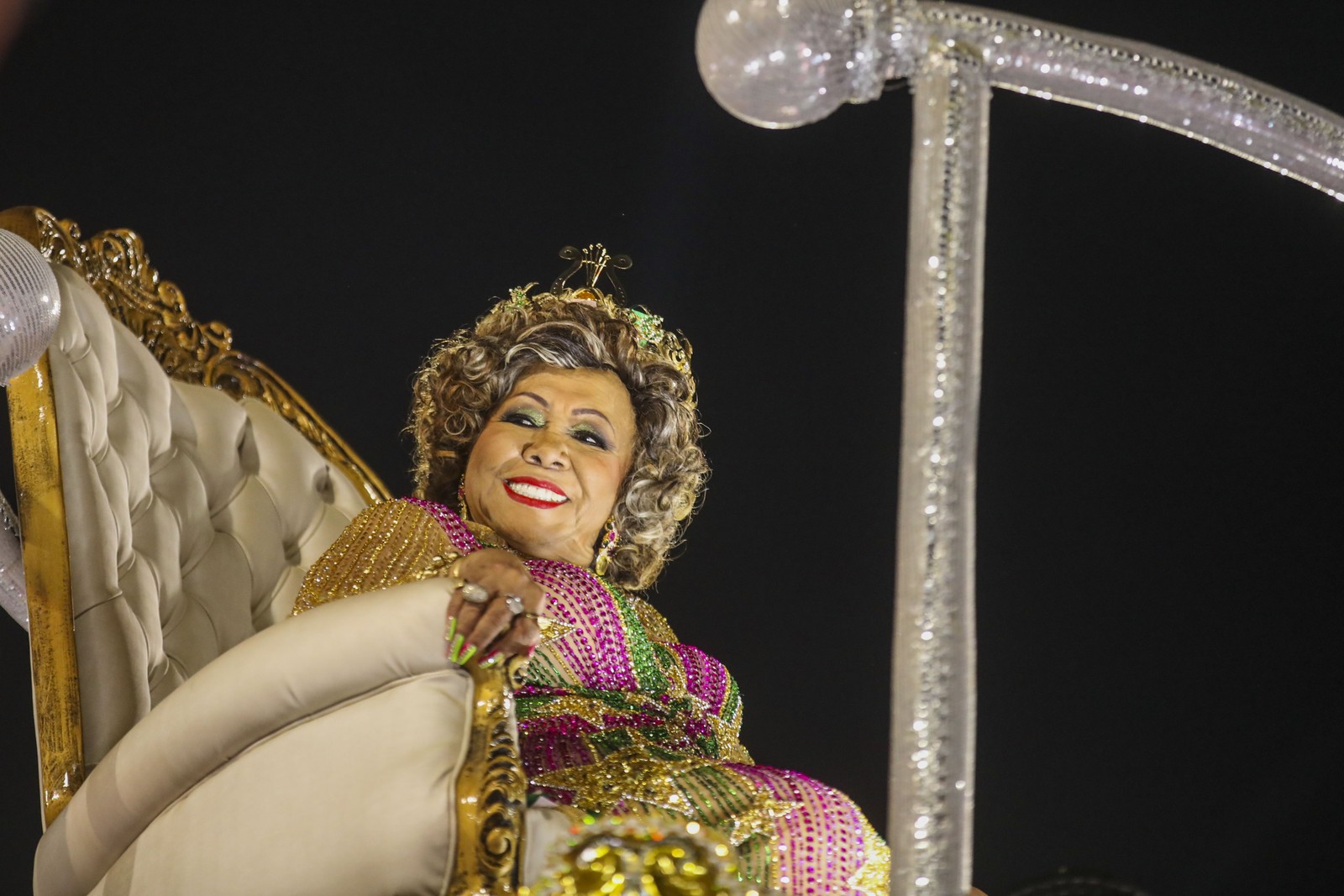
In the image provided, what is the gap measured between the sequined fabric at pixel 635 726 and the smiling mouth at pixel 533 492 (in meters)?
0.14

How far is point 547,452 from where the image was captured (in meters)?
1.57

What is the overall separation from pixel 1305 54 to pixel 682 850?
5.33 ft

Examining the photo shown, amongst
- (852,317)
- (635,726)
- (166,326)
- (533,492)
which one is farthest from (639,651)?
(852,317)

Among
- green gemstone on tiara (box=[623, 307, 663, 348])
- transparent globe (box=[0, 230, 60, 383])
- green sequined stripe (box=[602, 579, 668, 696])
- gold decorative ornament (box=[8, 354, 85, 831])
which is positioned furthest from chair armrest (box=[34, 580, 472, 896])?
green gemstone on tiara (box=[623, 307, 663, 348])

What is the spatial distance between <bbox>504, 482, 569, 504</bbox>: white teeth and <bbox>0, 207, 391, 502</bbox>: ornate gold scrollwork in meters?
0.33

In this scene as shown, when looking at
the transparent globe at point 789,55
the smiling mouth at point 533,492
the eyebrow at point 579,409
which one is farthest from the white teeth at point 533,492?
the transparent globe at point 789,55

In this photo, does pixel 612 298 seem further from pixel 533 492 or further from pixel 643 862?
pixel 643 862

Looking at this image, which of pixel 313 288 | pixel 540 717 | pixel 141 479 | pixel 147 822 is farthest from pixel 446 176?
pixel 147 822

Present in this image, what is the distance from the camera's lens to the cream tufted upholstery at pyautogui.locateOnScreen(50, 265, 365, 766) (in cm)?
120

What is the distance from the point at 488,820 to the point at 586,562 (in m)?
0.83

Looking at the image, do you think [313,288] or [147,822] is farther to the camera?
[313,288]

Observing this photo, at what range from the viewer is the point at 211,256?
200 cm

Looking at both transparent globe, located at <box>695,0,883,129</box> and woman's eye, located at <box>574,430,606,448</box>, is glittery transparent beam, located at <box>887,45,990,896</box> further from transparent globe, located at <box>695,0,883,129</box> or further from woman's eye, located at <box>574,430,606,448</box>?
woman's eye, located at <box>574,430,606,448</box>

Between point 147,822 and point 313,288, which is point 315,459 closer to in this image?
point 313,288
